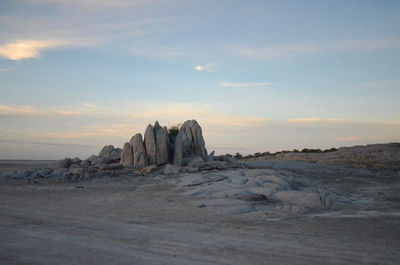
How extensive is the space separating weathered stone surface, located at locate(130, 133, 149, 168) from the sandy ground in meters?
9.90

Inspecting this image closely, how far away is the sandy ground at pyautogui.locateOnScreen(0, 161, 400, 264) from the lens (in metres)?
7.18

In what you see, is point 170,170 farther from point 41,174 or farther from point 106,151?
point 106,151

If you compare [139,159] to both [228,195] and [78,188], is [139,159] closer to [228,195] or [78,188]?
[78,188]

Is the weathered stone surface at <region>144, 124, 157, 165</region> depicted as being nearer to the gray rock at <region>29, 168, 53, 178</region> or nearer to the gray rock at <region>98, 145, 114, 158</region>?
the gray rock at <region>98, 145, 114, 158</region>

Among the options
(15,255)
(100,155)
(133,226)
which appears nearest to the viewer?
(15,255)

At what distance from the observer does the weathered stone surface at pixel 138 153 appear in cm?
2650

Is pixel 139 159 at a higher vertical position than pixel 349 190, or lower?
higher

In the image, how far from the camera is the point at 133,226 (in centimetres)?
1042

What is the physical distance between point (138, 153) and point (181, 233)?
18.1 metres

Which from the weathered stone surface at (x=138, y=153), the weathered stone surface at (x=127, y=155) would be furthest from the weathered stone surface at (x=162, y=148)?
the weathered stone surface at (x=127, y=155)

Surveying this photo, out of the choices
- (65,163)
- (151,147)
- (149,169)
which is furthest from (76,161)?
(149,169)

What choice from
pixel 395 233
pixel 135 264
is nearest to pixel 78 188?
pixel 135 264

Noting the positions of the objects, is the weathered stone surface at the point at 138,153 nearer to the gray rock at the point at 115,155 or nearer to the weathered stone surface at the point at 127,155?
the weathered stone surface at the point at 127,155

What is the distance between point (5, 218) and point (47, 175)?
14.7 m
